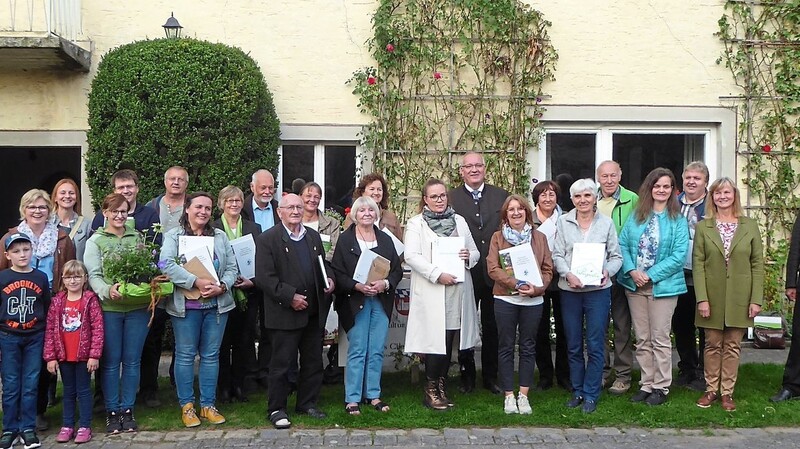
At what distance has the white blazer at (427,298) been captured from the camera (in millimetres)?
6516

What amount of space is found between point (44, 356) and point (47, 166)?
5.81 meters

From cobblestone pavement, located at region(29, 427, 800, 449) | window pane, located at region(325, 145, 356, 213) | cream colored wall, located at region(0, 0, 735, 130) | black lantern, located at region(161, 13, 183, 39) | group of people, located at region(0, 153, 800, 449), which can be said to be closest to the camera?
cobblestone pavement, located at region(29, 427, 800, 449)

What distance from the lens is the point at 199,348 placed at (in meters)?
6.37

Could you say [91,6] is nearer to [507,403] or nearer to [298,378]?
[298,378]

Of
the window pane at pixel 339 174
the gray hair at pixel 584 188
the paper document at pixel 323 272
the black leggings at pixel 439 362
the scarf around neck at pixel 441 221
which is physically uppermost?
the window pane at pixel 339 174

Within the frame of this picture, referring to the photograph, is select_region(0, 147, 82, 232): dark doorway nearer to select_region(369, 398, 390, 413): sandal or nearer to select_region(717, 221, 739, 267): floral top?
select_region(369, 398, 390, 413): sandal

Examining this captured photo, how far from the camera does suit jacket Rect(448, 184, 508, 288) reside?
7.14 m

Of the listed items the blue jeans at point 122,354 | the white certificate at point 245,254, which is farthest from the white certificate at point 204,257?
the blue jeans at point 122,354

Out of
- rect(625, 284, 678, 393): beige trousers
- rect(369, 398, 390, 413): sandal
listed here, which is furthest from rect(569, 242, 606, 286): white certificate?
rect(369, 398, 390, 413): sandal

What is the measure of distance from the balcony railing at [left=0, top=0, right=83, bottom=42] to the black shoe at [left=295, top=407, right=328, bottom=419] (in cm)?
492

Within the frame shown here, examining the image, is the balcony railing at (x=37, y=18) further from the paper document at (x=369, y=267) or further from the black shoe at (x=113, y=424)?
the paper document at (x=369, y=267)

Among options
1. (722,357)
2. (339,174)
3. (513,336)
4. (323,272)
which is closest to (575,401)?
(513,336)

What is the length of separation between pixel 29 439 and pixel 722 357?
17.6 feet

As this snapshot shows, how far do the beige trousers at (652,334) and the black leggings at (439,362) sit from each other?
5.02 feet
